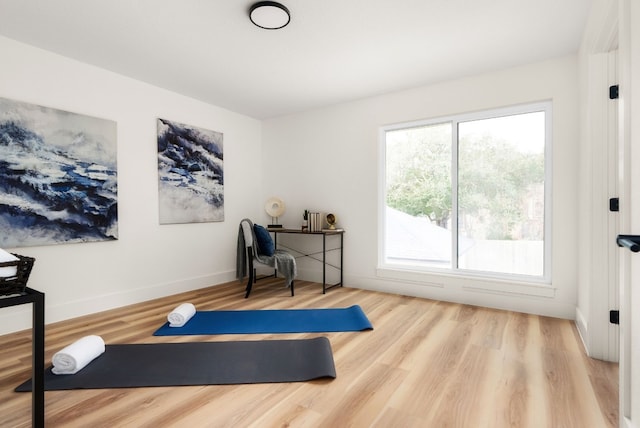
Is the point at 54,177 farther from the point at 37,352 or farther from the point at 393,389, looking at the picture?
the point at 393,389

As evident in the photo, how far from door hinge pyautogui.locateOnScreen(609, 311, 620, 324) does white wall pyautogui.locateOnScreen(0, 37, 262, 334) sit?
3704 millimetres

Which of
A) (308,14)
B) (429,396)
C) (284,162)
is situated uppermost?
(308,14)

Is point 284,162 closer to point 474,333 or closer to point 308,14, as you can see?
point 308,14

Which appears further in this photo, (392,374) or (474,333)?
(474,333)

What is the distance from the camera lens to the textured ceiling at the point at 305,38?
2.38m

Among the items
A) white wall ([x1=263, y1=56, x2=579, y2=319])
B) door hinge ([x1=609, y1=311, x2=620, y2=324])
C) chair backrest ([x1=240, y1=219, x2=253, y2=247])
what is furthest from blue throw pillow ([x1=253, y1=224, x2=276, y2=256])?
door hinge ([x1=609, y1=311, x2=620, y2=324])

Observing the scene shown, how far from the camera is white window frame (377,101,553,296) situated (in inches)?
129

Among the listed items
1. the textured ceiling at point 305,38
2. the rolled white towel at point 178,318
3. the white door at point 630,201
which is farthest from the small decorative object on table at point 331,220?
the white door at point 630,201

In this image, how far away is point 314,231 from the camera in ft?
14.2

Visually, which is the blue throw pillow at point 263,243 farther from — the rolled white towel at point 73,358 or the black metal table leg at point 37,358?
the black metal table leg at point 37,358

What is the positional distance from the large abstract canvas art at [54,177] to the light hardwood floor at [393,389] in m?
0.91

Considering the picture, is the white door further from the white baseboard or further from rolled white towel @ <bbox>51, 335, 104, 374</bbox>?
rolled white towel @ <bbox>51, 335, 104, 374</bbox>

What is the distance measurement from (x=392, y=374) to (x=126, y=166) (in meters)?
3.41

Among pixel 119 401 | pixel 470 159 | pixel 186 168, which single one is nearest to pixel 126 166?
pixel 186 168
